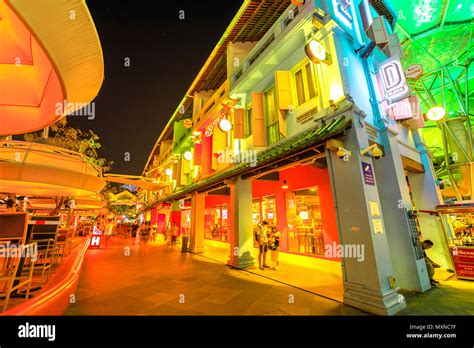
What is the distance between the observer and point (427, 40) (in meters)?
12.5

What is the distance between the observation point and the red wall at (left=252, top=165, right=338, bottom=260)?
8547mm

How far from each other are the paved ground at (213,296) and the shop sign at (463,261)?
0.38 metres

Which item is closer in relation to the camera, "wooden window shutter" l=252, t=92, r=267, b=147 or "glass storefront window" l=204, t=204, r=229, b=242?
"wooden window shutter" l=252, t=92, r=267, b=147

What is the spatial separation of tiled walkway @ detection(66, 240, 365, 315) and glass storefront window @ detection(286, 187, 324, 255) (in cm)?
319

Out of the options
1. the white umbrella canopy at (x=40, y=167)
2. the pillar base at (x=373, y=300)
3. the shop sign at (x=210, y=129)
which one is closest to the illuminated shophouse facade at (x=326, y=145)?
the pillar base at (x=373, y=300)

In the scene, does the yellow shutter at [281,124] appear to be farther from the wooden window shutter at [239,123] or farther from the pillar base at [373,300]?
the pillar base at [373,300]

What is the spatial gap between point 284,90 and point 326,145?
137 inches

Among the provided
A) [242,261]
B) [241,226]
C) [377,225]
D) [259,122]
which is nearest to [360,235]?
[377,225]

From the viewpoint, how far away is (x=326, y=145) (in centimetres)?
591

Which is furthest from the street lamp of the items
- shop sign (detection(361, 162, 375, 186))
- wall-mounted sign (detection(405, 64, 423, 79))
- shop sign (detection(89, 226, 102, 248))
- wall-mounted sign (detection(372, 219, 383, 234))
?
shop sign (detection(89, 226, 102, 248))

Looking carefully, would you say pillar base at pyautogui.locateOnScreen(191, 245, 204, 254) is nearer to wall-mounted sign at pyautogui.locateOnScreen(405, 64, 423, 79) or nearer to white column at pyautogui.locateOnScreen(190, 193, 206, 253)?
white column at pyautogui.locateOnScreen(190, 193, 206, 253)

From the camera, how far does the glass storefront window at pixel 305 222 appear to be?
930cm
